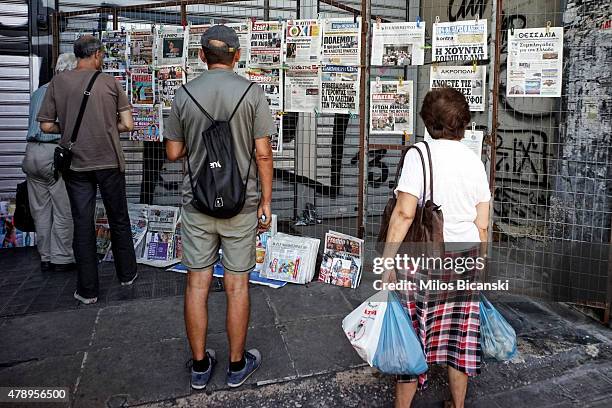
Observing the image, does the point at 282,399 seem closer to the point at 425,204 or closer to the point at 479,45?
the point at 425,204

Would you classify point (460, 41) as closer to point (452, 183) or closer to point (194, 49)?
point (452, 183)

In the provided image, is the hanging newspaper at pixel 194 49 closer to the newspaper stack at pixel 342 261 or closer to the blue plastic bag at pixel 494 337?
the newspaper stack at pixel 342 261

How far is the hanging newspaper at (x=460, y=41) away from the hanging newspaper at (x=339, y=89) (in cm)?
76

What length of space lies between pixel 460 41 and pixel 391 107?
793 mm

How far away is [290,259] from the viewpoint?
493 cm

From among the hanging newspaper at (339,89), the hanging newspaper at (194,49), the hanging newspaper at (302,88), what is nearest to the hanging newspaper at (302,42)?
the hanging newspaper at (302,88)

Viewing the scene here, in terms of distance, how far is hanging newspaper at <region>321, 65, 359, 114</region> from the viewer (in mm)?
4688

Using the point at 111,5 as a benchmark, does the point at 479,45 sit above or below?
below

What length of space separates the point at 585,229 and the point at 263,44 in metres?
3.33

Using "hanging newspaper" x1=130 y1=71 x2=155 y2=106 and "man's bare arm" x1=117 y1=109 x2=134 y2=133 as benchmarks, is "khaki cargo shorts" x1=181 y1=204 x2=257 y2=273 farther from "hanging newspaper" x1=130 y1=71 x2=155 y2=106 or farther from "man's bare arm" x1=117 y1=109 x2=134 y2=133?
"hanging newspaper" x1=130 y1=71 x2=155 y2=106

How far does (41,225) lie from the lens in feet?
17.3

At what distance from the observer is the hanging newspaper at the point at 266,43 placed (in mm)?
4816

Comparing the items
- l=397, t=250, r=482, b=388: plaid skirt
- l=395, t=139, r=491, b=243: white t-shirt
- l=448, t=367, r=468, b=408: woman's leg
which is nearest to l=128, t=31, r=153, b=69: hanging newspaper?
l=395, t=139, r=491, b=243: white t-shirt

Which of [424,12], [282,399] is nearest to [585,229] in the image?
[282,399]
